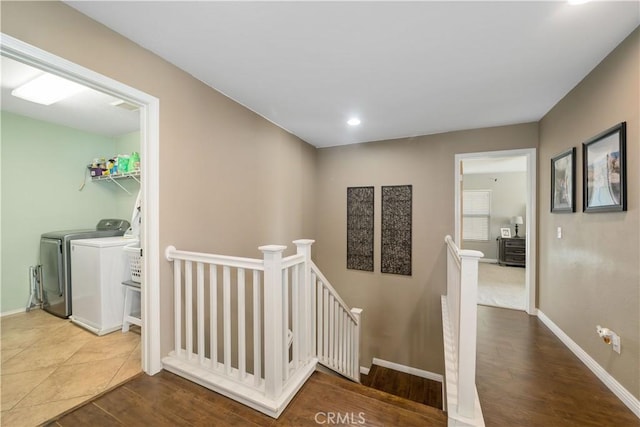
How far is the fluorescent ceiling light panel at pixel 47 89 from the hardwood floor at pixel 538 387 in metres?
4.09

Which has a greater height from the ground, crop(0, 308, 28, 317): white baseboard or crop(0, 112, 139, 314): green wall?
crop(0, 112, 139, 314): green wall

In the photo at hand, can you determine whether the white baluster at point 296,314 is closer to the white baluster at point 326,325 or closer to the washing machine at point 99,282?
the white baluster at point 326,325

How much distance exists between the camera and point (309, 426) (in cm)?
138

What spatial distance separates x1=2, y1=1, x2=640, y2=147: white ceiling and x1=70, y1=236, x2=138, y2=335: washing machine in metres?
1.96

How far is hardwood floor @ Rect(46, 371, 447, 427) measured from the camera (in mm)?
1388

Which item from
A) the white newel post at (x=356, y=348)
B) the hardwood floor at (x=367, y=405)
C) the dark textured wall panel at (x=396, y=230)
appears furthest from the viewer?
the dark textured wall panel at (x=396, y=230)

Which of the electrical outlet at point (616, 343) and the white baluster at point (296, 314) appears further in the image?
the white baluster at point (296, 314)

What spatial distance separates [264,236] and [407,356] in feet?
9.02

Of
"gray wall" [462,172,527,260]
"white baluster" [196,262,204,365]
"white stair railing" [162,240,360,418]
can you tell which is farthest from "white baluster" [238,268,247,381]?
"gray wall" [462,172,527,260]

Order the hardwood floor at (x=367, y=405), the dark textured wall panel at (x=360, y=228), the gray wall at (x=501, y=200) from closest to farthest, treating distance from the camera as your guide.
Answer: the hardwood floor at (x=367, y=405) < the dark textured wall panel at (x=360, y=228) < the gray wall at (x=501, y=200)

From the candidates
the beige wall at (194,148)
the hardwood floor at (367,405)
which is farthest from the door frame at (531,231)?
the beige wall at (194,148)

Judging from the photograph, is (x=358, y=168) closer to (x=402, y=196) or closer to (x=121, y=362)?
(x=402, y=196)

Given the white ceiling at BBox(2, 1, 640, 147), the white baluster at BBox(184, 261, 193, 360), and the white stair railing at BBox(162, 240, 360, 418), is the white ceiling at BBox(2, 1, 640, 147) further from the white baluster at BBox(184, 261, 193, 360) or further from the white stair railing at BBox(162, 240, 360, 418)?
the white baluster at BBox(184, 261, 193, 360)

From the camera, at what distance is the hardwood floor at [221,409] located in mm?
1388
